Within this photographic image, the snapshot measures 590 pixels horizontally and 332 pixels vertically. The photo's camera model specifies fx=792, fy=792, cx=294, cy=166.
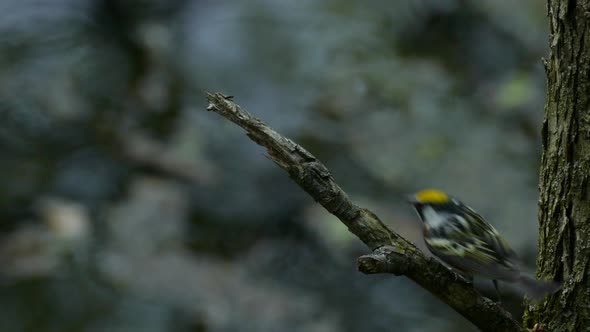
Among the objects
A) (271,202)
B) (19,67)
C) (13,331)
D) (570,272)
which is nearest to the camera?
(570,272)

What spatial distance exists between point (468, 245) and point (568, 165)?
12.6 inches

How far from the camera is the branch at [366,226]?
1.83 metres

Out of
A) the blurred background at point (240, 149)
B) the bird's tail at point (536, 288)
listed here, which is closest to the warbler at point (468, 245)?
the bird's tail at point (536, 288)

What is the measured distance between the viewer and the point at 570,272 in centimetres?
199

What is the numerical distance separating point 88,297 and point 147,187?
2.63ft

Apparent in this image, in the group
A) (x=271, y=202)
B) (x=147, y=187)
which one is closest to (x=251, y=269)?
(x=271, y=202)

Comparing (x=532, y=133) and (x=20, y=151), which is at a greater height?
(x=20, y=151)

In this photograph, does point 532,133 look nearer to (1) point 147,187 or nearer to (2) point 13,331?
(1) point 147,187

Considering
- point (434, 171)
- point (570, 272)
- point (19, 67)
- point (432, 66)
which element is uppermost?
point (19, 67)

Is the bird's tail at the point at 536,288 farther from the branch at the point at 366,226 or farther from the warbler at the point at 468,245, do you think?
the branch at the point at 366,226

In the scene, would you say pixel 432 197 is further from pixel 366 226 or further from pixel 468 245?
pixel 366 226

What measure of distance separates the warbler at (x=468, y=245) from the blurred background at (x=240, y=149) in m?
1.93

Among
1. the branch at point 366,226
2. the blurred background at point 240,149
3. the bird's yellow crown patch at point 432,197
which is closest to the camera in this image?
the branch at point 366,226

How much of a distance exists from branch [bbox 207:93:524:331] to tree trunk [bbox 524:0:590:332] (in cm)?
17
